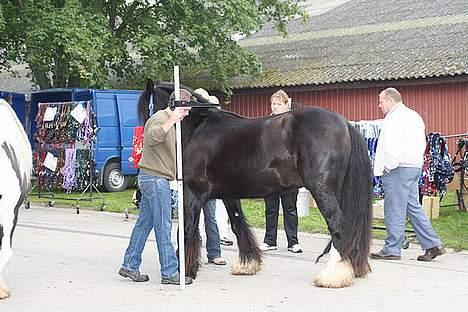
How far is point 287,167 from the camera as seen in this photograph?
8453 millimetres

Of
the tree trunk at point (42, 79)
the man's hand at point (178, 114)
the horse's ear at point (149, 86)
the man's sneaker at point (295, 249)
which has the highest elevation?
the tree trunk at point (42, 79)

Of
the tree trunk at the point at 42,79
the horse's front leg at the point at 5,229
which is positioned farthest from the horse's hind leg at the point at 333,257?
the tree trunk at the point at 42,79

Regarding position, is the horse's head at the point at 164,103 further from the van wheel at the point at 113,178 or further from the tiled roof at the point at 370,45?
the tiled roof at the point at 370,45

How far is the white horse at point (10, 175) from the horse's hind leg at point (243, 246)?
2.38 metres

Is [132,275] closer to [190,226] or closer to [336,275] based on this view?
[190,226]

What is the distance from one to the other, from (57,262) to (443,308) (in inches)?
183

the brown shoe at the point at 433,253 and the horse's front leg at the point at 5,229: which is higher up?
the horse's front leg at the point at 5,229

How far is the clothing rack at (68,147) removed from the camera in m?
18.3

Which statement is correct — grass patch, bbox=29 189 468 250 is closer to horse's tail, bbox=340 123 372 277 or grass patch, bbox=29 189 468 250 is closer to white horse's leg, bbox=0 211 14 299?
horse's tail, bbox=340 123 372 277

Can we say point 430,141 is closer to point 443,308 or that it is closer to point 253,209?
point 253,209

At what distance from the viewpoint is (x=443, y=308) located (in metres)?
7.29

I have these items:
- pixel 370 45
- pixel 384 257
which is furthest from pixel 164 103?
pixel 370 45

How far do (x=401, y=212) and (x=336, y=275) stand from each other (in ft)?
6.95

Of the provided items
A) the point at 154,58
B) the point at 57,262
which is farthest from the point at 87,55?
the point at 57,262
